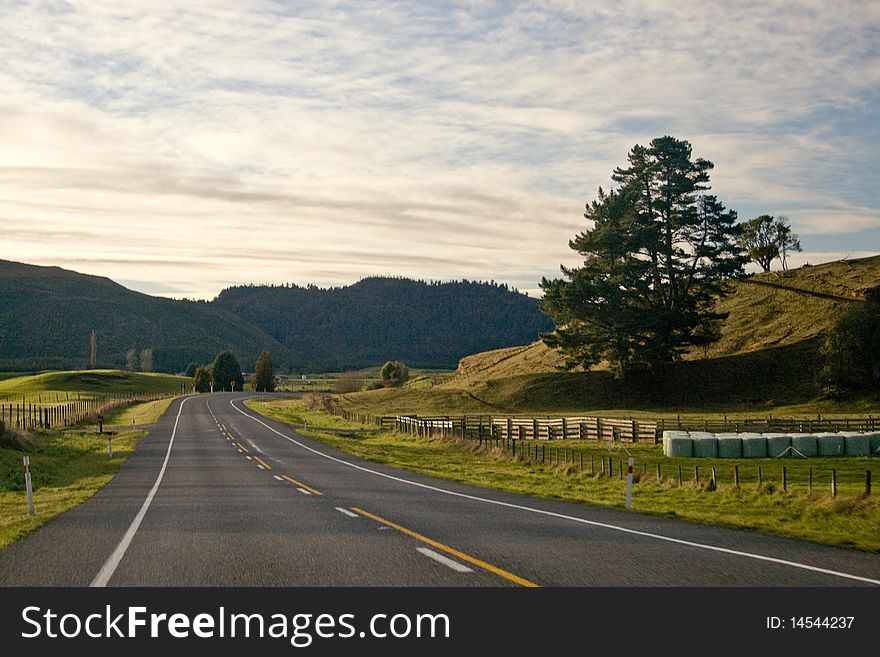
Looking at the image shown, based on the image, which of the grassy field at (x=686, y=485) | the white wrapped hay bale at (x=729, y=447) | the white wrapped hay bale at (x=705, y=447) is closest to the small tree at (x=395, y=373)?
the grassy field at (x=686, y=485)

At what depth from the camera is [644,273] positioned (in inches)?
3361

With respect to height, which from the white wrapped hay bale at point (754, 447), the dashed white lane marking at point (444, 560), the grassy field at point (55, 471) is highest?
the dashed white lane marking at point (444, 560)

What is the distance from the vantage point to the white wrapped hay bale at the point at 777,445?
46562 mm

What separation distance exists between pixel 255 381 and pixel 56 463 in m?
127

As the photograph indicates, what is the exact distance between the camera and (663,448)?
163 ft

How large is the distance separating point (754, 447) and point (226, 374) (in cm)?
12990

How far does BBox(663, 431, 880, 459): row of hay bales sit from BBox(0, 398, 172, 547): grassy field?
2728 cm

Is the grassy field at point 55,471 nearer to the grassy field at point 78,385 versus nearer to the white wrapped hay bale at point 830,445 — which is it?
the white wrapped hay bale at point 830,445

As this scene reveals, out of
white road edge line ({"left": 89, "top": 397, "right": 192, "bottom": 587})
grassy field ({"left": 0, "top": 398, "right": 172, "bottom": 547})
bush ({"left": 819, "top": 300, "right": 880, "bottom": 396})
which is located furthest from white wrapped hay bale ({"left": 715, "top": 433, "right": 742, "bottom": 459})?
bush ({"left": 819, "top": 300, "right": 880, "bottom": 396})

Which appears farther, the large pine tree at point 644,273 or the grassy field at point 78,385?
the grassy field at point 78,385

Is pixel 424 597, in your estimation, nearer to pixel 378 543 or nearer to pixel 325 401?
pixel 378 543

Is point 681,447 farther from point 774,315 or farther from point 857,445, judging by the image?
point 774,315

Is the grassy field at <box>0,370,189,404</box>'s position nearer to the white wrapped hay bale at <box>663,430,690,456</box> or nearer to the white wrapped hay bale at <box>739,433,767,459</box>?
the white wrapped hay bale at <box>663,430,690,456</box>

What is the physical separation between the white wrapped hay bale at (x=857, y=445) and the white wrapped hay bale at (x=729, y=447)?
5545 millimetres
